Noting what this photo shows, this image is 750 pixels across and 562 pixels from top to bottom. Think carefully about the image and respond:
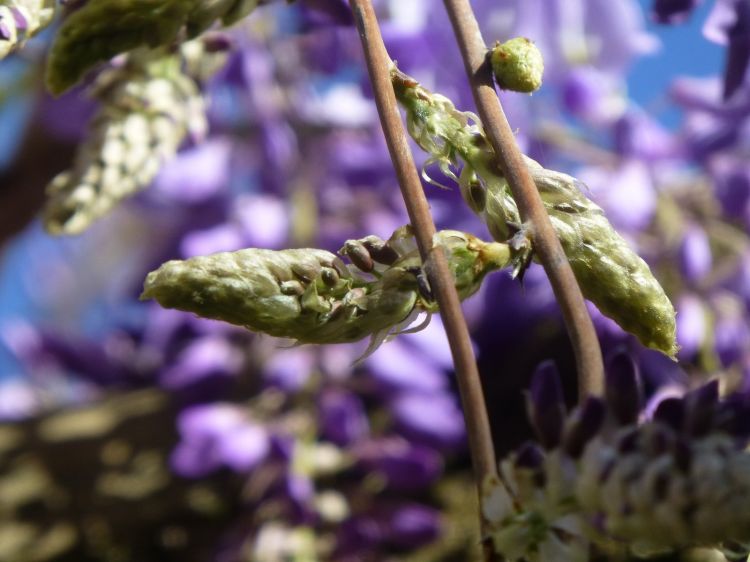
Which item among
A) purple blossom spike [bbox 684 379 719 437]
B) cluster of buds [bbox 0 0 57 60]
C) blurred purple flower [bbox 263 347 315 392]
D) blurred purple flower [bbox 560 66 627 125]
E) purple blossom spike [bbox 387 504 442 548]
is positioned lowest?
purple blossom spike [bbox 387 504 442 548]

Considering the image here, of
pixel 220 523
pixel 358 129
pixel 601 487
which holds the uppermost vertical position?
pixel 358 129

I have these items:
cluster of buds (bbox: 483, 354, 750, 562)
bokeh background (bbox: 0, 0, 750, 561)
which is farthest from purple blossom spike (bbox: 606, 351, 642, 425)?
bokeh background (bbox: 0, 0, 750, 561)

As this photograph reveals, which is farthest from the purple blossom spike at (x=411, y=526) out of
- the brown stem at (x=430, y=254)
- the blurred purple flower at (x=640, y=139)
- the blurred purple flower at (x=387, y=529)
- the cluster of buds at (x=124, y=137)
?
the brown stem at (x=430, y=254)

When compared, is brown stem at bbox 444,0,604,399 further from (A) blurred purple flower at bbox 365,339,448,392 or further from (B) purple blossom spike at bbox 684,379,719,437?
(A) blurred purple flower at bbox 365,339,448,392

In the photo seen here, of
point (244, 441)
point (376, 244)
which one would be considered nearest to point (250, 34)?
point (244, 441)

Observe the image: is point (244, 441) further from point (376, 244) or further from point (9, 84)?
point (376, 244)

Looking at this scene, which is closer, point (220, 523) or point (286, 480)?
point (286, 480)

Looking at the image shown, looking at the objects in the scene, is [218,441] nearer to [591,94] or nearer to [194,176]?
[194,176]
